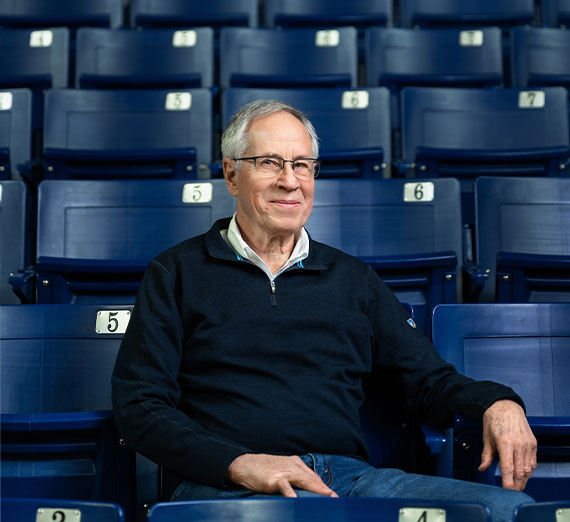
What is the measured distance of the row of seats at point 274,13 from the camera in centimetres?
224

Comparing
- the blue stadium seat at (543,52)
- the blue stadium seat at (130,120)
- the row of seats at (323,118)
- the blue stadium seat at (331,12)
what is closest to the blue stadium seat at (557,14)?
the blue stadium seat at (543,52)

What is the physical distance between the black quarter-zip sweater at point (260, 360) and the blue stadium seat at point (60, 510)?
18 cm

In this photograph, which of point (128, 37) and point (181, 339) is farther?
point (128, 37)

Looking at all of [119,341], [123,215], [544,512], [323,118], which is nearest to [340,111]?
[323,118]

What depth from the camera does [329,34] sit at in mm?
1970

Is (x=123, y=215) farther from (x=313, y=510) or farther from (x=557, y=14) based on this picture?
(x=557, y=14)

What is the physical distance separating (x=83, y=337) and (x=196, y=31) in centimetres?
129

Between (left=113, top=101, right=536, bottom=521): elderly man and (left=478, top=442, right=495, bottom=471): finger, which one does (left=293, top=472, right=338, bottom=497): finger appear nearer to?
(left=113, top=101, right=536, bottom=521): elderly man

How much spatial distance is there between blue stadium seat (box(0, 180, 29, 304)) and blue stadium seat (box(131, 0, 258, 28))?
108 cm

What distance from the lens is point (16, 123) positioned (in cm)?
167

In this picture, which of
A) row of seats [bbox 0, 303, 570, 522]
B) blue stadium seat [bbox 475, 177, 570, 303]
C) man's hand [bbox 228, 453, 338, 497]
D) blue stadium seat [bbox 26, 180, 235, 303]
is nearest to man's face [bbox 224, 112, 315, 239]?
row of seats [bbox 0, 303, 570, 522]

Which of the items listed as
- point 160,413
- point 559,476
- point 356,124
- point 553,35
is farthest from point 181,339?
point 553,35

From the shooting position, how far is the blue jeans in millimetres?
641

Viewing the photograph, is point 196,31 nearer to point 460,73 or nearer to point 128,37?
point 128,37
